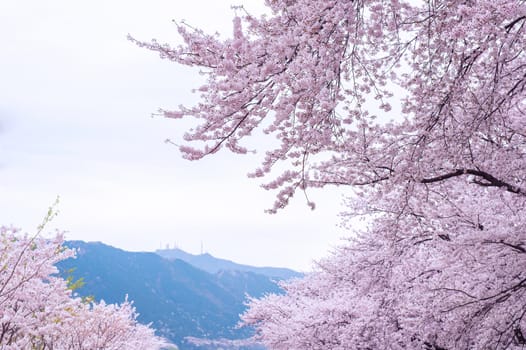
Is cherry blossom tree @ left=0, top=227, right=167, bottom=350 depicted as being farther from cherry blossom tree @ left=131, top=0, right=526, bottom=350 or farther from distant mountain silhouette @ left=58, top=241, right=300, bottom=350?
distant mountain silhouette @ left=58, top=241, right=300, bottom=350

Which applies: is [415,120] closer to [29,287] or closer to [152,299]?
[29,287]

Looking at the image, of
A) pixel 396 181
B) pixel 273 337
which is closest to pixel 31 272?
pixel 396 181

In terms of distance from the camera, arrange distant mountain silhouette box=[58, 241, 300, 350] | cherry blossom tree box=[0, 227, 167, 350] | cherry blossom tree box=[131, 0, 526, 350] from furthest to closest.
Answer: distant mountain silhouette box=[58, 241, 300, 350] < cherry blossom tree box=[0, 227, 167, 350] < cherry blossom tree box=[131, 0, 526, 350]

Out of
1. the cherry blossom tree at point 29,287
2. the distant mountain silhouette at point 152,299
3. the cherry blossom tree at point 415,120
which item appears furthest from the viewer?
the distant mountain silhouette at point 152,299

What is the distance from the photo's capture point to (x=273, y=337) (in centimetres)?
1700

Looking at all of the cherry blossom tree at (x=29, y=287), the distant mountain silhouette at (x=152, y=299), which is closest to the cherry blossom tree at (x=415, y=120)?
the cherry blossom tree at (x=29, y=287)

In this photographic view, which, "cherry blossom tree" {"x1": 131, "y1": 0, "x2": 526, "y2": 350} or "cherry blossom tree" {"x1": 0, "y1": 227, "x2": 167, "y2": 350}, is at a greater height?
"cherry blossom tree" {"x1": 131, "y1": 0, "x2": 526, "y2": 350}

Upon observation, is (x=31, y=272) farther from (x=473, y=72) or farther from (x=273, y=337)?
Result: (x=273, y=337)

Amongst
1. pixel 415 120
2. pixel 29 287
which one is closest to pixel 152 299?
pixel 29 287

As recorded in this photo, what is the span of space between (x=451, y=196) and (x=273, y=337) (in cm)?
1170

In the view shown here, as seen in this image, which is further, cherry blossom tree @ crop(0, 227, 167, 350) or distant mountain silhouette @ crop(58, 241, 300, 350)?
distant mountain silhouette @ crop(58, 241, 300, 350)

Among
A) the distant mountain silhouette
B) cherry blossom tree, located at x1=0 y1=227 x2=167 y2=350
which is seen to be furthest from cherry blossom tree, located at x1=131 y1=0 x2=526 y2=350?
the distant mountain silhouette

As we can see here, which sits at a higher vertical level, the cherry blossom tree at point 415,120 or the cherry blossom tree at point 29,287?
the cherry blossom tree at point 415,120

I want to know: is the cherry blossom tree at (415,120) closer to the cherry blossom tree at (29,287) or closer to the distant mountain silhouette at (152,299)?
the cherry blossom tree at (29,287)
